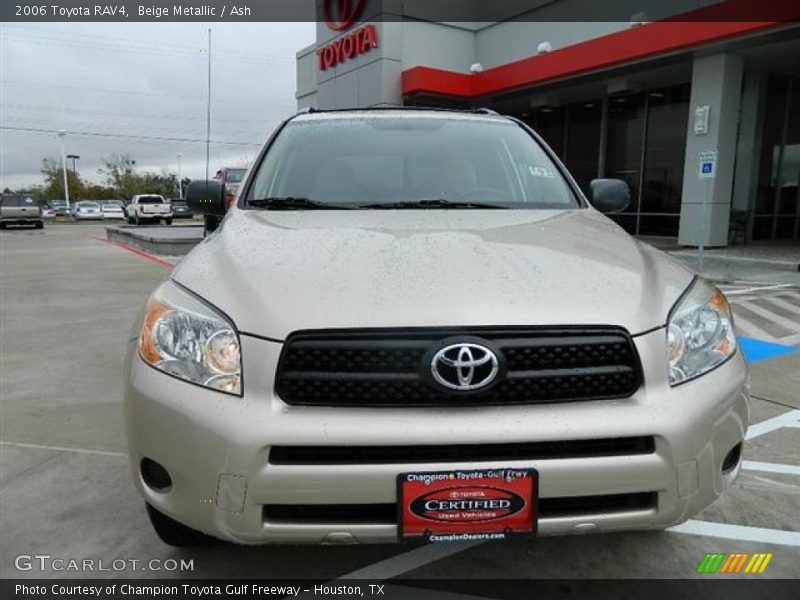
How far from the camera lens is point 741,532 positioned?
238 centimetres

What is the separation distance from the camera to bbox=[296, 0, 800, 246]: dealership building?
11.7 meters

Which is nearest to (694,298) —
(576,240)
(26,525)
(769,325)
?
(576,240)

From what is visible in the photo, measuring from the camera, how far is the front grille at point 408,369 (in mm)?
1627

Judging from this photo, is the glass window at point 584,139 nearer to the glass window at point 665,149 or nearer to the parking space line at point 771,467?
the glass window at point 665,149

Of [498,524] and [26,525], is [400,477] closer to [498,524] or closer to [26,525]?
[498,524]

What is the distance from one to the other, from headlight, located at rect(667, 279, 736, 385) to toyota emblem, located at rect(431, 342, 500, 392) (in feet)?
1.72

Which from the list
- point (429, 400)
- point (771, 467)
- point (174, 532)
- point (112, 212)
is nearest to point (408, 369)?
point (429, 400)

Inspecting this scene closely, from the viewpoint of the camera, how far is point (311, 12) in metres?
19.3

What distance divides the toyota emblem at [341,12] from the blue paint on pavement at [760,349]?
1478 centimetres

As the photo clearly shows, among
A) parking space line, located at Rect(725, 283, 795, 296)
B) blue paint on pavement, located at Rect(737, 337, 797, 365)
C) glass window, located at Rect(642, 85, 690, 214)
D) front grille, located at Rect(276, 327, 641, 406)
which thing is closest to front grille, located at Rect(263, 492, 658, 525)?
front grille, located at Rect(276, 327, 641, 406)

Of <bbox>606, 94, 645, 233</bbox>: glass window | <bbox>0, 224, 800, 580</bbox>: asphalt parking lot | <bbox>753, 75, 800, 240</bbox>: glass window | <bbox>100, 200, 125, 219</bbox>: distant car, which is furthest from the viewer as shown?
<bbox>100, 200, 125, 219</bbox>: distant car

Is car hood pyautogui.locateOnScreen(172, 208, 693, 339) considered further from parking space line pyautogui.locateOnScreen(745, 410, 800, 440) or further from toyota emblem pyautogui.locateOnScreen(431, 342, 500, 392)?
parking space line pyautogui.locateOnScreen(745, 410, 800, 440)

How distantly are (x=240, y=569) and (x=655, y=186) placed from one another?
15.6 meters

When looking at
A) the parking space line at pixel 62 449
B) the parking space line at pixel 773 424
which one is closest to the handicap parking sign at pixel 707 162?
the parking space line at pixel 773 424
